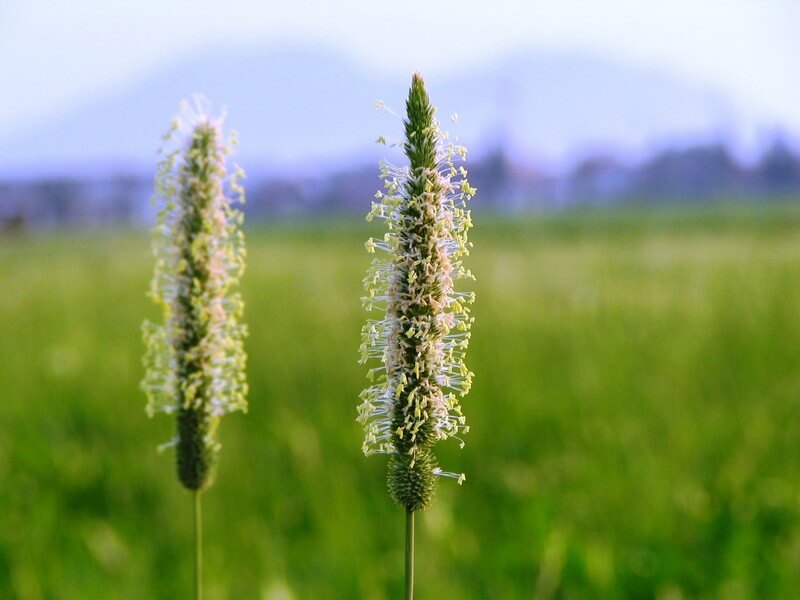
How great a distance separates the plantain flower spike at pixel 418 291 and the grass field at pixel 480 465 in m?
3.07

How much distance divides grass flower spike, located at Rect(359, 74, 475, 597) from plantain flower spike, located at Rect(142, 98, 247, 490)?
0.37 metres

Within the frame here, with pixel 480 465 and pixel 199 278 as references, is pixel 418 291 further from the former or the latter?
pixel 480 465

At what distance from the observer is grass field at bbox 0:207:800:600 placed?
185 inches

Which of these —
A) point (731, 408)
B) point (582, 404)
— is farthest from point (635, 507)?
point (731, 408)

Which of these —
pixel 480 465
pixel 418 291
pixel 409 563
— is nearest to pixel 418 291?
pixel 418 291

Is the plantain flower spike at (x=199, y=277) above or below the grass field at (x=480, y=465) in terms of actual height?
above

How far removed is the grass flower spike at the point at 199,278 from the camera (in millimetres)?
1518

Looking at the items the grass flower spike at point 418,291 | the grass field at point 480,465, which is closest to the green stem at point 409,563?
the grass flower spike at point 418,291

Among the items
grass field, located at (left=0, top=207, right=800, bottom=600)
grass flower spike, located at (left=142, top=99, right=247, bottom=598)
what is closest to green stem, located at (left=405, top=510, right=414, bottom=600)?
grass flower spike, located at (left=142, top=99, right=247, bottom=598)

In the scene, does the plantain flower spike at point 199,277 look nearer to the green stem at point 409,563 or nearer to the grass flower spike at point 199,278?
the grass flower spike at point 199,278

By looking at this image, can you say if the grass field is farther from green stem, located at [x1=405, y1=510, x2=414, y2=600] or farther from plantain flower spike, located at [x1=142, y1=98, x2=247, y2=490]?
green stem, located at [x1=405, y1=510, x2=414, y2=600]

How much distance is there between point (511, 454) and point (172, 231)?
5.18 m

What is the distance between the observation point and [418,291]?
1.18 metres

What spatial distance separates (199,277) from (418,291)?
21.6 inches
